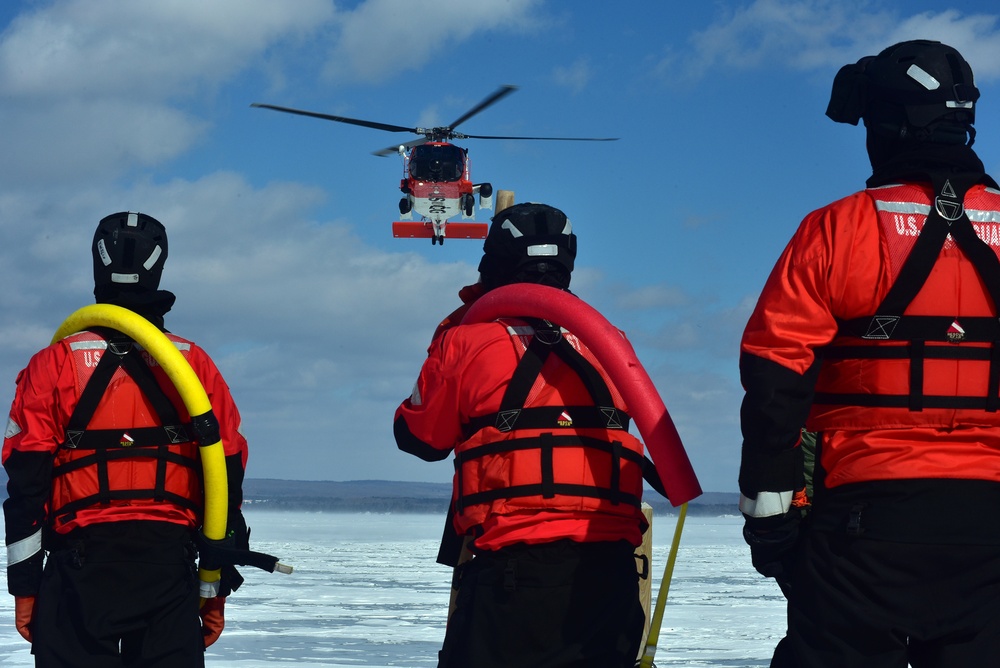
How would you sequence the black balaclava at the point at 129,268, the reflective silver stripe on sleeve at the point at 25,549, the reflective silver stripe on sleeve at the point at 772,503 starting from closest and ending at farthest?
the reflective silver stripe on sleeve at the point at 772,503
the reflective silver stripe on sleeve at the point at 25,549
the black balaclava at the point at 129,268

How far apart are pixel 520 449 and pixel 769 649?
21.6 ft

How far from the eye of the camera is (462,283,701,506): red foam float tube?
3.63m

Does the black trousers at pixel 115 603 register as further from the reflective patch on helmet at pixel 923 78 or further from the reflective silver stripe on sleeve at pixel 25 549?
the reflective patch on helmet at pixel 923 78

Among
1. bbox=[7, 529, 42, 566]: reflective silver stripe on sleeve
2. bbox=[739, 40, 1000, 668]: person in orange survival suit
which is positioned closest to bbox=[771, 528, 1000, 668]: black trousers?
bbox=[739, 40, 1000, 668]: person in orange survival suit

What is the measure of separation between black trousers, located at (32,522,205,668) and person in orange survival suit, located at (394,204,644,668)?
3.46ft

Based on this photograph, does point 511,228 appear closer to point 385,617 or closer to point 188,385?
point 188,385

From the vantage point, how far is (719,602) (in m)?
13.4

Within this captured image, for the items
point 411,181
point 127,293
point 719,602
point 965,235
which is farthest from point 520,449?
point 411,181

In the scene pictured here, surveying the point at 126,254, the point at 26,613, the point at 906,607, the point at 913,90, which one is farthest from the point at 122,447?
the point at 913,90

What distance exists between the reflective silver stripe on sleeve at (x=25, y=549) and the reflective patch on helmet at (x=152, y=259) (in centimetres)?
107

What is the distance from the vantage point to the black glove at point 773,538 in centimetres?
282

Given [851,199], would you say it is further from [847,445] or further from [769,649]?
[769,649]

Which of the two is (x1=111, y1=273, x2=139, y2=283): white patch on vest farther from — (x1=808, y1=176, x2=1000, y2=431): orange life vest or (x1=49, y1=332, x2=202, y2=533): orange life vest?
(x1=808, y1=176, x2=1000, y2=431): orange life vest

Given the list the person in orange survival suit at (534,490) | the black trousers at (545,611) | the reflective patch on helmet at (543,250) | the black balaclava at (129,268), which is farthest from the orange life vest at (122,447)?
the reflective patch on helmet at (543,250)
